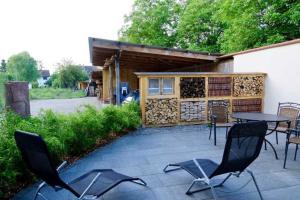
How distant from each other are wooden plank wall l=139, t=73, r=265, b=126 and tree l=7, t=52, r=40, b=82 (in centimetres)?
4454

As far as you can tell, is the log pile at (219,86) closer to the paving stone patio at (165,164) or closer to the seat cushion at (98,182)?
the paving stone patio at (165,164)

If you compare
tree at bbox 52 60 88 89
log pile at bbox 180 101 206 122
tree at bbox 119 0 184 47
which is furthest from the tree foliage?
tree at bbox 52 60 88 89

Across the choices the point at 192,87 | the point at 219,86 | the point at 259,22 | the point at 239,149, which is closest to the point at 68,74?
the point at 259,22

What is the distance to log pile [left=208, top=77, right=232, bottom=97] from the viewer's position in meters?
8.22

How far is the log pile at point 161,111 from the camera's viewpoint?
7.80 metres

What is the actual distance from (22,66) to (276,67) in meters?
48.1

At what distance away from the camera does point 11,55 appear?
162ft

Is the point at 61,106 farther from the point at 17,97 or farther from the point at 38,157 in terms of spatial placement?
the point at 38,157

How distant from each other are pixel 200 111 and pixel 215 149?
2.86 meters

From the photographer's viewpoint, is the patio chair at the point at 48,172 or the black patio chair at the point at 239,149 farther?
the black patio chair at the point at 239,149

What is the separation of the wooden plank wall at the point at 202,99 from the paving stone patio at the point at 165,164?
3.23 feet

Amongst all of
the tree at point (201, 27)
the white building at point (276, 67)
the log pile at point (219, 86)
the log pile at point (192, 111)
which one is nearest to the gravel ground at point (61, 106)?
the log pile at point (192, 111)

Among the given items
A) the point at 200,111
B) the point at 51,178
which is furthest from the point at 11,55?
the point at 51,178

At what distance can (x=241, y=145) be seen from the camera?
2.95m
